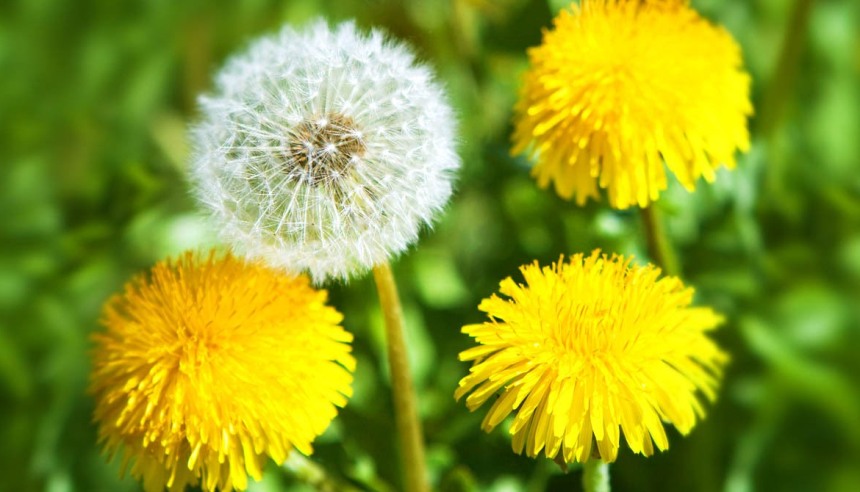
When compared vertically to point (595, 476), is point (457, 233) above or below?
above

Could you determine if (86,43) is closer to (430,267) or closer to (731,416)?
(430,267)

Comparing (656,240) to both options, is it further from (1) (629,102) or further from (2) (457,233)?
(2) (457,233)

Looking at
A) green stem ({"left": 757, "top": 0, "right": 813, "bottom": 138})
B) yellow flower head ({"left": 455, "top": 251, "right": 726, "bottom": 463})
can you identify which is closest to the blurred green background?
green stem ({"left": 757, "top": 0, "right": 813, "bottom": 138})

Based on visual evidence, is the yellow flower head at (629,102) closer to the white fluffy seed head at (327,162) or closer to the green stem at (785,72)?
the white fluffy seed head at (327,162)

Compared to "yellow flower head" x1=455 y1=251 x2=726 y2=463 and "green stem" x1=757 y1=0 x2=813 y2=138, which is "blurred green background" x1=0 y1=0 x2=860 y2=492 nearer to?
"green stem" x1=757 y1=0 x2=813 y2=138

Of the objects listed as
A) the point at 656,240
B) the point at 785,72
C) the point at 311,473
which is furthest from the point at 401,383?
the point at 785,72

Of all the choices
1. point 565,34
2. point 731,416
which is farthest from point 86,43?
point 731,416
